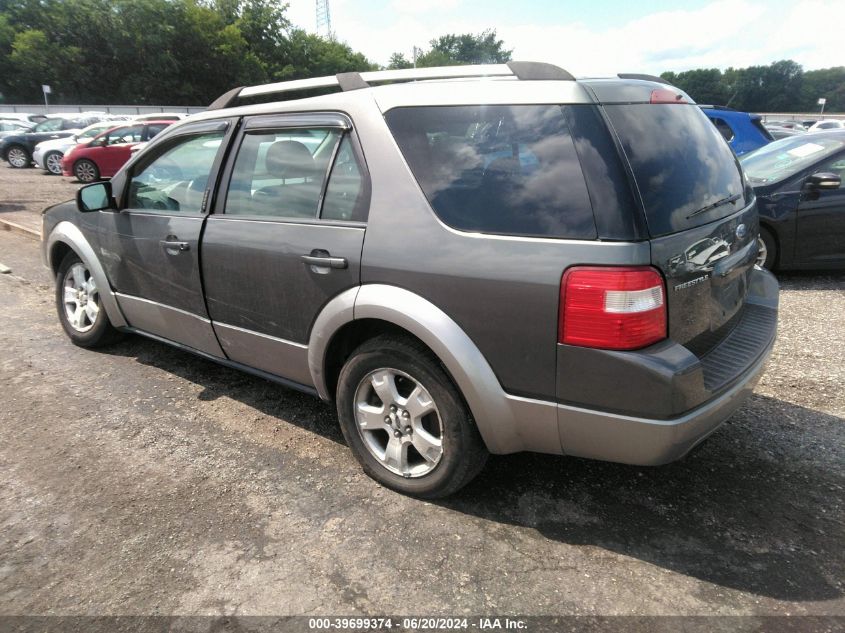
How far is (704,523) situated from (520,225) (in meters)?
1.52

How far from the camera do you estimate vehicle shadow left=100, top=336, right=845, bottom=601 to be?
2336mm

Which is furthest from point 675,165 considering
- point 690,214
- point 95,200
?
point 95,200

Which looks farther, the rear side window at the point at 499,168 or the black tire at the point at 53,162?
the black tire at the point at 53,162

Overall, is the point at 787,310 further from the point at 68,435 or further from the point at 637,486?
the point at 68,435

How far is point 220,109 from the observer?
3.61 metres

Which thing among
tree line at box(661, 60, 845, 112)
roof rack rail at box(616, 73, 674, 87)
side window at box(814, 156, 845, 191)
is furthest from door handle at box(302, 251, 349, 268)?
tree line at box(661, 60, 845, 112)

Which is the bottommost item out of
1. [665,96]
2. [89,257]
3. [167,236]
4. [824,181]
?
[89,257]

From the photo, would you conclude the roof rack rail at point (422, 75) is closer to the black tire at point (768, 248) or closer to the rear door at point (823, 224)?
the black tire at point (768, 248)

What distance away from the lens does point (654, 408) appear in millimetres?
2125

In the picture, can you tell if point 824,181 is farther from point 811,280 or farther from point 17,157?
point 17,157

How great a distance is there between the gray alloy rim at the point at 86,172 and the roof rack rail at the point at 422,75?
14.6 metres

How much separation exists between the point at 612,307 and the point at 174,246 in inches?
103

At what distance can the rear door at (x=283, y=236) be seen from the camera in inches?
111

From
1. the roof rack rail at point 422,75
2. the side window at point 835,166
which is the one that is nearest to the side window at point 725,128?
the side window at point 835,166
